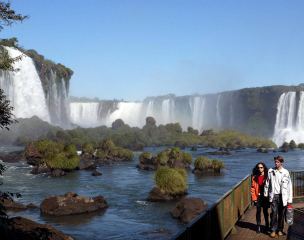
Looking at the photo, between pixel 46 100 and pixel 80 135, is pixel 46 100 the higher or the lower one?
the higher one

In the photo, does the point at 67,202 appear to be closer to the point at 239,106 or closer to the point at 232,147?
the point at 232,147

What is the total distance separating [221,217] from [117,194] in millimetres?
20833

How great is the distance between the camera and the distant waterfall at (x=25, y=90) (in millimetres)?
90188

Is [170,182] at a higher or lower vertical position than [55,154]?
lower

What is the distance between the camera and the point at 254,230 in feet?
38.8

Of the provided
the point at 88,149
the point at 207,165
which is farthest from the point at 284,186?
the point at 88,149

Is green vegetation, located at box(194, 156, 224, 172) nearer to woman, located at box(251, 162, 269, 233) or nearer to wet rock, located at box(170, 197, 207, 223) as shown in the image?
wet rock, located at box(170, 197, 207, 223)

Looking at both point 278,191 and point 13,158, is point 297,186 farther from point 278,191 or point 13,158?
point 13,158

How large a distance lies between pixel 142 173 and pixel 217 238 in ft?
108

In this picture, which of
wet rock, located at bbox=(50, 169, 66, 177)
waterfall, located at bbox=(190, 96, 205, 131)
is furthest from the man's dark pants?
waterfall, located at bbox=(190, 96, 205, 131)

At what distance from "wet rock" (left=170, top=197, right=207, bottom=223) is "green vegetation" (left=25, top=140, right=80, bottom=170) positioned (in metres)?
21.2

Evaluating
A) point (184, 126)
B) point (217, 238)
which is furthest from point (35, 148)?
point (184, 126)

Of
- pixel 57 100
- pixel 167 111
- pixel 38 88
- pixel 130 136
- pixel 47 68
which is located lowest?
pixel 130 136

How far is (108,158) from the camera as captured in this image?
58.0 metres
